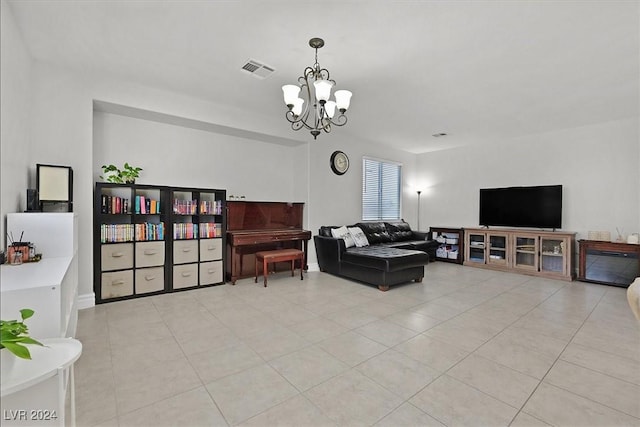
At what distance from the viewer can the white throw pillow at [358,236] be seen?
518cm

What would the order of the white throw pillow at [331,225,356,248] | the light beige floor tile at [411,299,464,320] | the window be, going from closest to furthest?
the light beige floor tile at [411,299,464,320]
the white throw pillow at [331,225,356,248]
the window

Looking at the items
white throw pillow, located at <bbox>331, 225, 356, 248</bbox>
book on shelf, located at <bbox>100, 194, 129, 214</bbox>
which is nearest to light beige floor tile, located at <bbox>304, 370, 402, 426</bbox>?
white throw pillow, located at <bbox>331, 225, 356, 248</bbox>

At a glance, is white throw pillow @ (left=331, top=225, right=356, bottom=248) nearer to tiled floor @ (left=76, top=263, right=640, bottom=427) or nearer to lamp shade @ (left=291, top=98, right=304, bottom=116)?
tiled floor @ (left=76, top=263, right=640, bottom=427)

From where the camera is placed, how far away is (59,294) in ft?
4.68

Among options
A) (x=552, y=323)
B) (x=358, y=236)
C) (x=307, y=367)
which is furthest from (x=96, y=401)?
(x=358, y=236)

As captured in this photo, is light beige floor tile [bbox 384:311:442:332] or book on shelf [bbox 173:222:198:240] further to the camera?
book on shelf [bbox 173:222:198:240]

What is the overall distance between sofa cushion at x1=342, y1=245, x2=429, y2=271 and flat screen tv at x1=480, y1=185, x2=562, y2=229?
2398 mm

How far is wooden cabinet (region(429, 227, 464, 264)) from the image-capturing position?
6.13 meters

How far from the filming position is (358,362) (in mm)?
2158

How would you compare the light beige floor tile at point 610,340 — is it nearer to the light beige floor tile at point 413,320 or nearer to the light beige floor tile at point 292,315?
the light beige floor tile at point 413,320

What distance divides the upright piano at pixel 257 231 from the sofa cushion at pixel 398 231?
197 centimetres

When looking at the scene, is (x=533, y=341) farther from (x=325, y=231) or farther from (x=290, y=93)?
(x=325, y=231)

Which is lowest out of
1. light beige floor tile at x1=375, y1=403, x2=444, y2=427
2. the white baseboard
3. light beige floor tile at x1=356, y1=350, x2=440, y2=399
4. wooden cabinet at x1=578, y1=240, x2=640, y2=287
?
light beige floor tile at x1=375, y1=403, x2=444, y2=427

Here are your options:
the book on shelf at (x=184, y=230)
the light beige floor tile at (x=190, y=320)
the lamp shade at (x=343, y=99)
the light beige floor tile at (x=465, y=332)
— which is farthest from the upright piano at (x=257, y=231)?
the light beige floor tile at (x=465, y=332)
